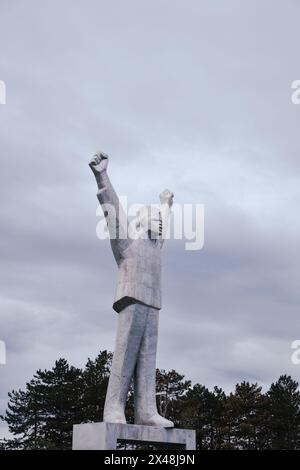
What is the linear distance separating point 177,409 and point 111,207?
1340 inches

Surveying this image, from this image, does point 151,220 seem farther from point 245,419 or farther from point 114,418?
point 245,419

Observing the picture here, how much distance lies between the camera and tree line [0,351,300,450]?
141ft

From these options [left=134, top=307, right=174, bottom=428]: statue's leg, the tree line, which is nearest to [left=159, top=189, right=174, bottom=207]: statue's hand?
[left=134, top=307, right=174, bottom=428]: statue's leg

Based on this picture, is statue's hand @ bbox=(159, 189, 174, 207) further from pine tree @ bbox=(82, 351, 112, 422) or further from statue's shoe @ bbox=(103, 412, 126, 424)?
pine tree @ bbox=(82, 351, 112, 422)

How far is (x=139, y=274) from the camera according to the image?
14344 mm

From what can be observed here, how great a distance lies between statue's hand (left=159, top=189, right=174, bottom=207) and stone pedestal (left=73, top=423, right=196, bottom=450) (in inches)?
202

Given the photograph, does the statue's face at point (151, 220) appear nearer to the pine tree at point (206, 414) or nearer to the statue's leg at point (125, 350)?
the statue's leg at point (125, 350)

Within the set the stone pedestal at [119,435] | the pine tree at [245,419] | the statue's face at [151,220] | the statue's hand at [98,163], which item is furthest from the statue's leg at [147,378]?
the pine tree at [245,419]

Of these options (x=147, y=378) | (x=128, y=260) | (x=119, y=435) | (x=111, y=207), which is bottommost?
(x=119, y=435)

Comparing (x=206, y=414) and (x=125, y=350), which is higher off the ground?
(x=206, y=414)

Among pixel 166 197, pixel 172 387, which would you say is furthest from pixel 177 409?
pixel 166 197

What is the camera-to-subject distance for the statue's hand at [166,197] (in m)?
16.1

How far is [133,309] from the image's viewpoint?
14.2 metres
